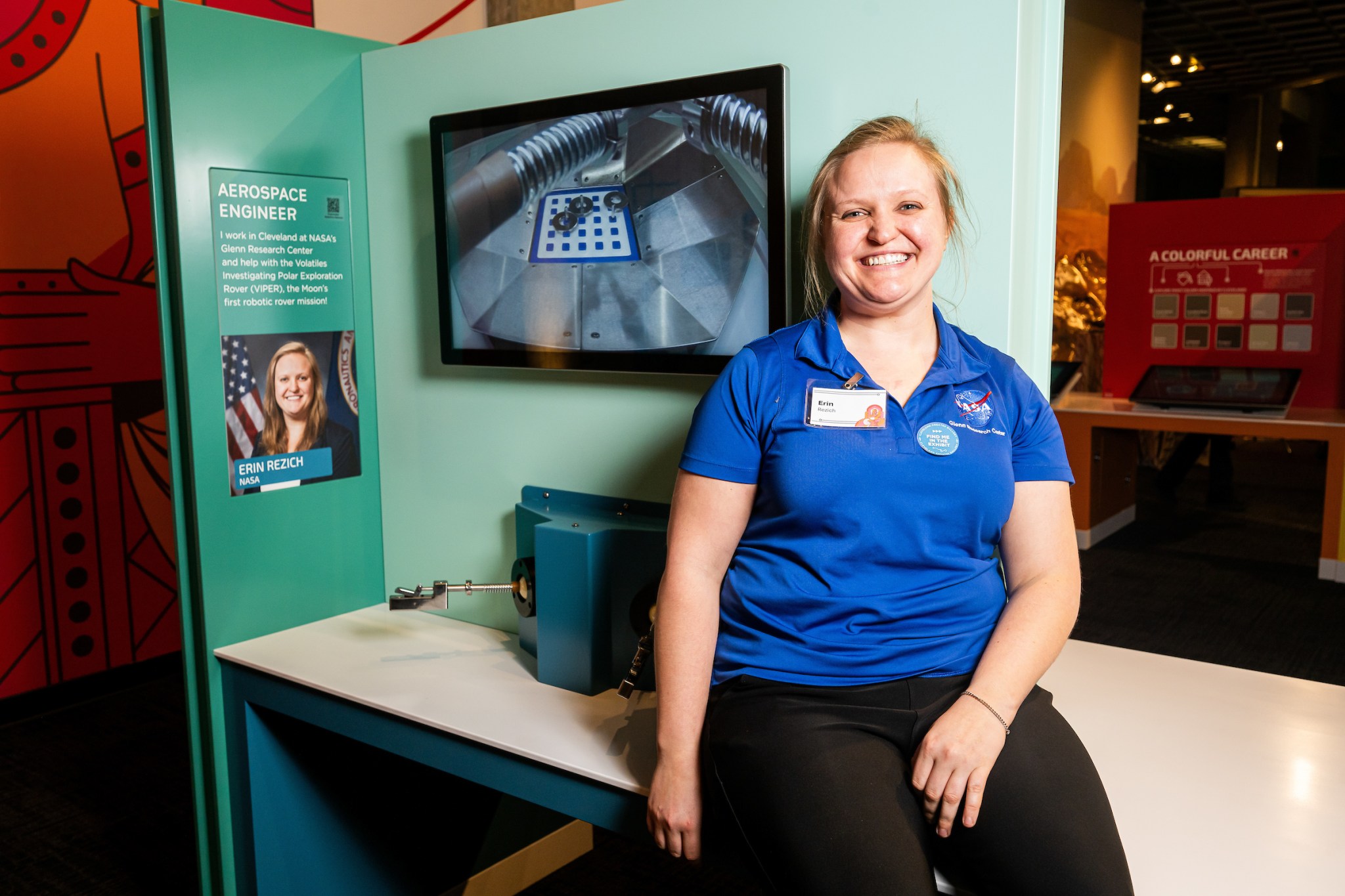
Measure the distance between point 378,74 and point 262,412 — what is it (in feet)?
2.55

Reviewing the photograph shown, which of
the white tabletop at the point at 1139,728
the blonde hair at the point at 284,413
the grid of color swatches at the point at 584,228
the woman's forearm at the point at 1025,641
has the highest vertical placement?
the grid of color swatches at the point at 584,228

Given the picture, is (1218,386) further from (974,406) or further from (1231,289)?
(974,406)

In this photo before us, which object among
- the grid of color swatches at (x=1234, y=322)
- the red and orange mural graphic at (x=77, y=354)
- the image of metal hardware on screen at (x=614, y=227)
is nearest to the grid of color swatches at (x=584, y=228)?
the image of metal hardware on screen at (x=614, y=227)

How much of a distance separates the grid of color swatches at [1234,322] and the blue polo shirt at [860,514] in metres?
4.71

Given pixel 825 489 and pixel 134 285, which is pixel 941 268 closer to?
pixel 825 489

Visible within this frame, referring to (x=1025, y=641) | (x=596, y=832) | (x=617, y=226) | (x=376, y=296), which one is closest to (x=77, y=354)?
(x=376, y=296)

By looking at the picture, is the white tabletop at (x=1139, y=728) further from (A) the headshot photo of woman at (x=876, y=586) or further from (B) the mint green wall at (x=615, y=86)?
(B) the mint green wall at (x=615, y=86)

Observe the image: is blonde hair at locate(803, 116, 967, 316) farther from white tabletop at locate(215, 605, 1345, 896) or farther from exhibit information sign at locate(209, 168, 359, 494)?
exhibit information sign at locate(209, 168, 359, 494)

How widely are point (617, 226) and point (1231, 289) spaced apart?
185 inches

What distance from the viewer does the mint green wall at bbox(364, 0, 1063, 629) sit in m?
1.56

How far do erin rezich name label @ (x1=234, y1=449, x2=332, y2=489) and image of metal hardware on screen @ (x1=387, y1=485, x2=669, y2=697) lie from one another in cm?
62

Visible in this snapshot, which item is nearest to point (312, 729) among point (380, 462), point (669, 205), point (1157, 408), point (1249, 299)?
point (380, 462)

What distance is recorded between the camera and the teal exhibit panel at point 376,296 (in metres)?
1.64

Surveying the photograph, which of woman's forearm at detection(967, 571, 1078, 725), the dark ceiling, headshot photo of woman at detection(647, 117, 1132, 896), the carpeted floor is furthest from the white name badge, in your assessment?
the dark ceiling
